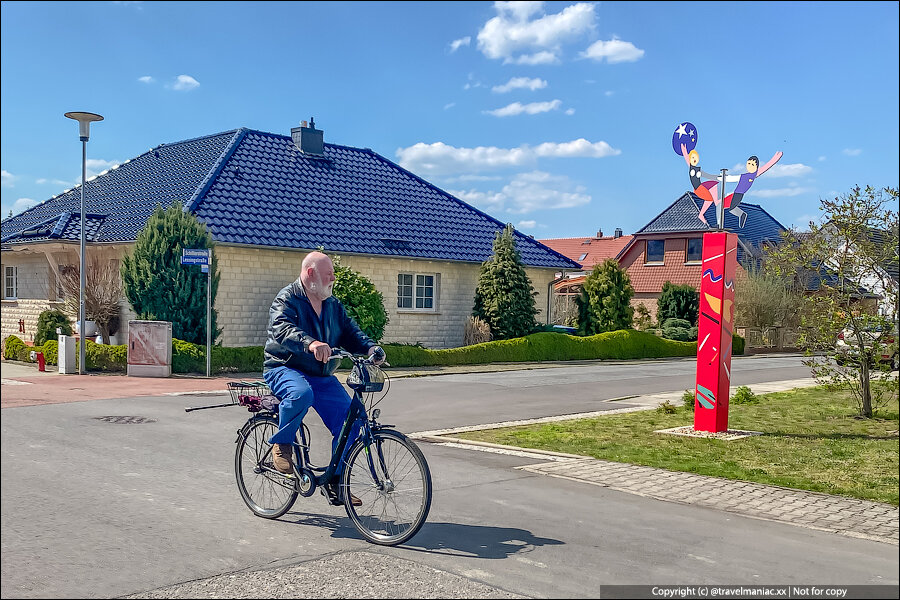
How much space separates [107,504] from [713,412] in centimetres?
730

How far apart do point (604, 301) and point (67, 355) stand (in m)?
17.5

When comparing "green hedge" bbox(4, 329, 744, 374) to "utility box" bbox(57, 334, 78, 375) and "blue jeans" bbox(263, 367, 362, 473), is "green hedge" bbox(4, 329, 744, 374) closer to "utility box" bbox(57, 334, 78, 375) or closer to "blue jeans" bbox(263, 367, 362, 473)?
"utility box" bbox(57, 334, 78, 375)

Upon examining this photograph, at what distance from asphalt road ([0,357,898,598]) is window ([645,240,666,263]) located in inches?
1557

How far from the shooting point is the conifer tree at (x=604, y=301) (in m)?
29.7

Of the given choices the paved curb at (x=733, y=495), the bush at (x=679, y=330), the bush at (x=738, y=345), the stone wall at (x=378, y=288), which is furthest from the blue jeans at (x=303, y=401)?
the bush at (x=738, y=345)

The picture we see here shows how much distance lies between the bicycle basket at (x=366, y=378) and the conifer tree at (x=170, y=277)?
15169mm

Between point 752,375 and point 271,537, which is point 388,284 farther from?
point 271,537

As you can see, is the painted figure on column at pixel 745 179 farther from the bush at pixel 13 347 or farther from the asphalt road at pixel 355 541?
the bush at pixel 13 347

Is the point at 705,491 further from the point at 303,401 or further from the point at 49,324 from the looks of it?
the point at 49,324

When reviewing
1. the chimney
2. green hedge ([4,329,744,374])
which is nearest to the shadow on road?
green hedge ([4,329,744,374])

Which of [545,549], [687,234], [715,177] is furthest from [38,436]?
[687,234]

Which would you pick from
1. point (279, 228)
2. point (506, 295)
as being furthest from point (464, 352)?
point (279, 228)

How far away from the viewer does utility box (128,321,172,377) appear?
1834 centimetres

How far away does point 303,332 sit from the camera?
611 centimetres
